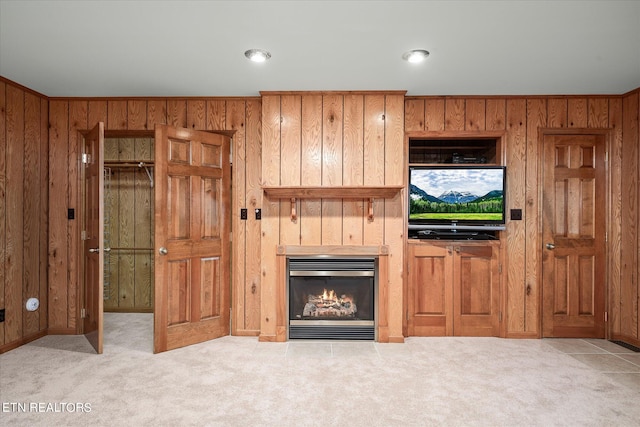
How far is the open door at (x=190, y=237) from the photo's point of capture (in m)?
3.31

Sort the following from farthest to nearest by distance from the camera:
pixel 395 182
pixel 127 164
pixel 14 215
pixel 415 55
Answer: pixel 127 164 → pixel 395 182 → pixel 14 215 → pixel 415 55

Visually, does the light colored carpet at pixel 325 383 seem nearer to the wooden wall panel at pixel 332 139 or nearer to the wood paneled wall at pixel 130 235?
the wood paneled wall at pixel 130 235

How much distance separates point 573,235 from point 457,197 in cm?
130

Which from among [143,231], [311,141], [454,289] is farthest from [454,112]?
[143,231]

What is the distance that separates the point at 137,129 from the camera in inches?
149

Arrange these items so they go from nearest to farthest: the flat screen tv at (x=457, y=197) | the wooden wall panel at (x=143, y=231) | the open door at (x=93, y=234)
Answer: the open door at (x=93, y=234) < the flat screen tv at (x=457, y=197) < the wooden wall panel at (x=143, y=231)

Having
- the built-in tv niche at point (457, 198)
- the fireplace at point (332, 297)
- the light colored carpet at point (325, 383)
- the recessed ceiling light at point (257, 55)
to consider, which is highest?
the recessed ceiling light at point (257, 55)

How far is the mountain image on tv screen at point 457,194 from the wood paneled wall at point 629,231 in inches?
49.8

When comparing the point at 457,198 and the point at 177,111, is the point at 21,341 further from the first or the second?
the point at 457,198

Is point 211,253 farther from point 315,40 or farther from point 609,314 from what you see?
point 609,314

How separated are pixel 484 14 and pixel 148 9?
6.68ft

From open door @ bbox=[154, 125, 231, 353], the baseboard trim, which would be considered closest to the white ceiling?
open door @ bbox=[154, 125, 231, 353]

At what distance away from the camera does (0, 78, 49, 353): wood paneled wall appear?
333 cm

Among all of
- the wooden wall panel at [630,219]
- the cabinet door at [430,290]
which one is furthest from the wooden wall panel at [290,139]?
the wooden wall panel at [630,219]
